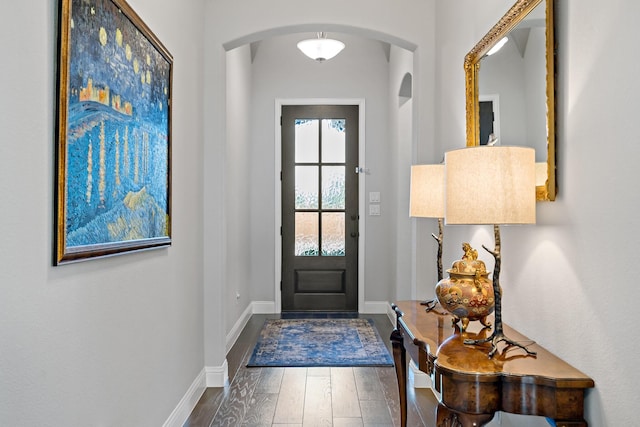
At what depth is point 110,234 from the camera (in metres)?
1.69

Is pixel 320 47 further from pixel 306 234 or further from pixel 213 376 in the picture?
pixel 213 376

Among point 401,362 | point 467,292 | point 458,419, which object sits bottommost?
point 401,362

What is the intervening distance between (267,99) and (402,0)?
2522 mm

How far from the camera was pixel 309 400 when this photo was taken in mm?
3004

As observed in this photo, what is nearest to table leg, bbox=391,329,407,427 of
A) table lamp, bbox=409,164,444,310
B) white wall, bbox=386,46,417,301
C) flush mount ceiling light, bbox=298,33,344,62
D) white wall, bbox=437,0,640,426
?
table lamp, bbox=409,164,444,310

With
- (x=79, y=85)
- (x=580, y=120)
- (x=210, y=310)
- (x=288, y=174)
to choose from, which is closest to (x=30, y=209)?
(x=79, y=85)

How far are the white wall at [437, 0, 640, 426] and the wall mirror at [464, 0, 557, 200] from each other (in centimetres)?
4

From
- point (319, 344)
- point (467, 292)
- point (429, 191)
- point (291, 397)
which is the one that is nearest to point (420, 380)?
point (291, 397)

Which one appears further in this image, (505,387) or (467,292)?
(467,292)

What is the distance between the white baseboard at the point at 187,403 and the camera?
2510 mm

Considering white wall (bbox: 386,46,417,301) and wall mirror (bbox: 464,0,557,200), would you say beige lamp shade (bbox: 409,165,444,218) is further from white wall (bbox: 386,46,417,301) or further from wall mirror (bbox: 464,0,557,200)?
white wall (bbox: 386,46,417,301)

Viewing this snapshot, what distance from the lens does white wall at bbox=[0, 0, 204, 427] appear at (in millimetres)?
1168

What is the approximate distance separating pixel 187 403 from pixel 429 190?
177 cm

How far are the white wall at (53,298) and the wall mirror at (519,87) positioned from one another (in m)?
1.51
